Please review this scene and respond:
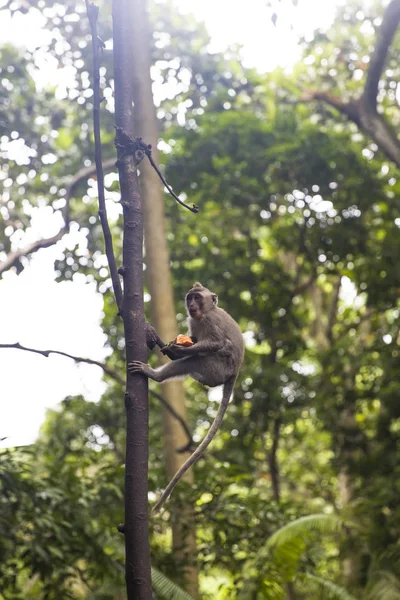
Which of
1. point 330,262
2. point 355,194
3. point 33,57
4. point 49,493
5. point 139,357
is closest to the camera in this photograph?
point 139,357

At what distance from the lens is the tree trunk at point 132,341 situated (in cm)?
236

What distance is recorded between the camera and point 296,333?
9383 millimetres

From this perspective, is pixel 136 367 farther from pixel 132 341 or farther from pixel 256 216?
pixel 256 216

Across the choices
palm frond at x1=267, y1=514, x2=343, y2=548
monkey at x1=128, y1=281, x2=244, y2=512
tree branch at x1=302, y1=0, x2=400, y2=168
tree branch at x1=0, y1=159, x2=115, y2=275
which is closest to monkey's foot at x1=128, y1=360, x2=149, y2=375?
monkey at x1=128, y1=281, x2=244, y2=512

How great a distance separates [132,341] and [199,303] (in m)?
1.71

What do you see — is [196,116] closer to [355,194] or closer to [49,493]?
[355,194]

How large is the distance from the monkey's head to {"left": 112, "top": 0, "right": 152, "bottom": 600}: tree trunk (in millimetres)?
1535

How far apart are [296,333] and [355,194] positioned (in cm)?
202

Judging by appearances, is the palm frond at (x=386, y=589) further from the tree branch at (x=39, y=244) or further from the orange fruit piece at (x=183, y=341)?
the tree branch at (x=39, y=244)

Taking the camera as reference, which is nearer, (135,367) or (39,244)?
(135,367)

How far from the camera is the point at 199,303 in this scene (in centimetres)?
429

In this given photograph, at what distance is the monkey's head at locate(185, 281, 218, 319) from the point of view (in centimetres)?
426

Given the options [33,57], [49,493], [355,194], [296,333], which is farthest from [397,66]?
[49,493]

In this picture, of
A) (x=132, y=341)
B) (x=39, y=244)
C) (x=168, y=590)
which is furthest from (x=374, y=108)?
(x=132, y=341)
